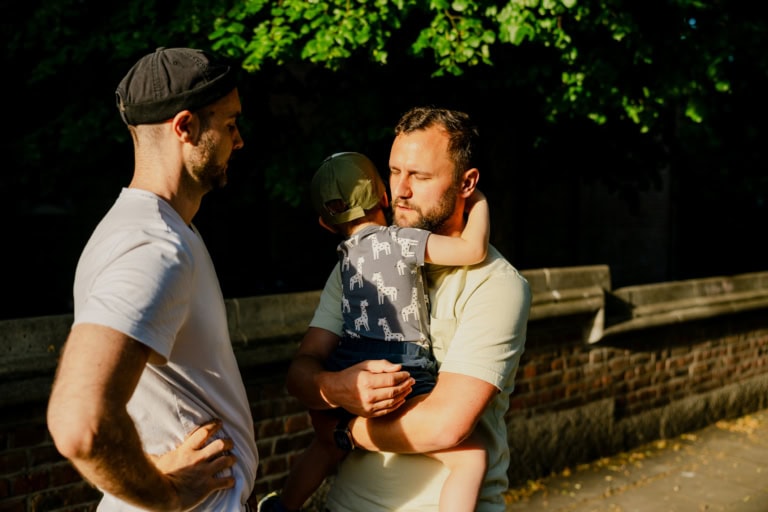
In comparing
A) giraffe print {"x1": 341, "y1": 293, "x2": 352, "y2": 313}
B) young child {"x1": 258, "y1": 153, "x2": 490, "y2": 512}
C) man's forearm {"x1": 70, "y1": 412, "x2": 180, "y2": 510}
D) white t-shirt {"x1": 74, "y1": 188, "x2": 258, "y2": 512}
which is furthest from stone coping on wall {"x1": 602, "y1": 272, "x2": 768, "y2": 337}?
man's forearm {"x1": 70, "y1": 412, "x2": 180, "y2": 510}

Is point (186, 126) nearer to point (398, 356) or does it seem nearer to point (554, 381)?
point (398, 356)

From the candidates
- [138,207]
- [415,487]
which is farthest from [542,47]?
[138,207]

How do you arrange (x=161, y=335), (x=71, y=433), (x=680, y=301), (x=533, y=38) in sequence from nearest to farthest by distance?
(x=71, y=433) < (x=161, y=335) < (x=533, y=38) < (x=680, y=301)

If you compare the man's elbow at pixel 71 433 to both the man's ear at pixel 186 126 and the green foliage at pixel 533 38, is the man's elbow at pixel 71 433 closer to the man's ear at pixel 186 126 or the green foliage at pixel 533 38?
the man's ear at pixel 186 126

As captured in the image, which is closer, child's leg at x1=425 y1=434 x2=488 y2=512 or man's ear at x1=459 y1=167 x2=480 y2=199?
child's leg at x1=425 y1=434 x2=488 y2=512

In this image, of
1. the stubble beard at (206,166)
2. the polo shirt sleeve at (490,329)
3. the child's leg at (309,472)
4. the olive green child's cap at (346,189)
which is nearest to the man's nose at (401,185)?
the olive green child's cap at (346,189)

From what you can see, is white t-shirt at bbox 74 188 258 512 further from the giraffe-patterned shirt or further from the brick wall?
the brick wall

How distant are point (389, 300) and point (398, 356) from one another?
171mm

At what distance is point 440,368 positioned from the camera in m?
2.26

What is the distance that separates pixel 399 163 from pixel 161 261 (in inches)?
40.6

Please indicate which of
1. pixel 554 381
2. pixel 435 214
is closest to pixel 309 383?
pixel 435 214

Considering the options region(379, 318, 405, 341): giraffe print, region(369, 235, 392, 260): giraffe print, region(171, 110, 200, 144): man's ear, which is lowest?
region(379, 318, 405, 341): giraffe print

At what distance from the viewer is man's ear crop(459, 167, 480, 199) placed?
2.44 m

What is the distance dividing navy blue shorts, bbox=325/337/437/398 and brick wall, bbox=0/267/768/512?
1222 millimetres
